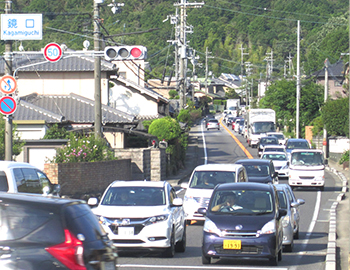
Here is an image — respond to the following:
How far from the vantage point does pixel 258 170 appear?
24031 millimetres

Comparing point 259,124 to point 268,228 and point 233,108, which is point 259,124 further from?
point 233,108

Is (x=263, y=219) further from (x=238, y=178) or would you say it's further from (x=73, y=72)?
(x=73, y=72)

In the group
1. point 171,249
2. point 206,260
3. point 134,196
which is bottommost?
point 206,260

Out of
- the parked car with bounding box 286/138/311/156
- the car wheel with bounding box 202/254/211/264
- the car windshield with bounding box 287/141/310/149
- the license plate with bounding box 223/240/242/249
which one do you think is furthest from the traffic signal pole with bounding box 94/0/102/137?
the car windshield with bounding box 287/141/310/149

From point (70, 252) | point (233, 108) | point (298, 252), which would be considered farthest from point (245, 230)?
point (233, 108)

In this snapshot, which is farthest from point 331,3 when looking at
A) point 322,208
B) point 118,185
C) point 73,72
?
point 118,185

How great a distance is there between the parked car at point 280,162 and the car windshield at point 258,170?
791 cm

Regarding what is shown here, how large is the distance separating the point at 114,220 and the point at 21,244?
5617 millimetres

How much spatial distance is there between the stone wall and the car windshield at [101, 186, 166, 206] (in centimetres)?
789

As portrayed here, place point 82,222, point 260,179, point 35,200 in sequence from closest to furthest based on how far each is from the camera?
point 35,200, point 82,222, point 260,179

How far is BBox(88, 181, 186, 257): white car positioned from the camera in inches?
440

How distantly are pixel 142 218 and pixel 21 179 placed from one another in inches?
104

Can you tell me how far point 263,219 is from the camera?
35.9 ft

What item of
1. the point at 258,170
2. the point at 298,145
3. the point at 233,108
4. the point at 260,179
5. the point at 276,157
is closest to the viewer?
the point at 260,179
